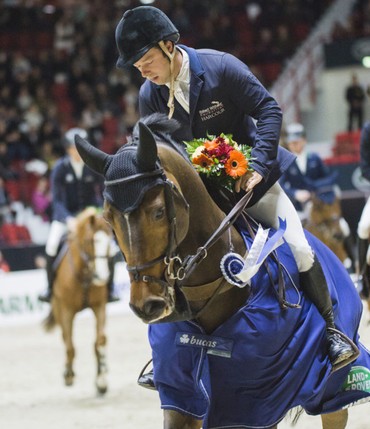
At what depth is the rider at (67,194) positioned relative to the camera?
9.16 metres

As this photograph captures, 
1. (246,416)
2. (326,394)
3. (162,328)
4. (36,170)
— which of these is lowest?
(36,170)

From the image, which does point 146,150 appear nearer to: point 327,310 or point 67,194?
point 327,310

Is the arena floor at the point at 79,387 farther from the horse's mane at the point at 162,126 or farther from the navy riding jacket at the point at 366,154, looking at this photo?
the horse's mane at the point at 162,126

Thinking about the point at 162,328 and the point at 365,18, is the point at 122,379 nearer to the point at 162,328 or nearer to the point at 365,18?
the point at 162,328

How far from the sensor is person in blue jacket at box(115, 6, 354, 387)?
12.7 ft

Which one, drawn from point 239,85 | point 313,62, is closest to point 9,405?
point 239,85

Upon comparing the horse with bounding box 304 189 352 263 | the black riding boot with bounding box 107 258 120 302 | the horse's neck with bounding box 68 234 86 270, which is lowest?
the horse with bounding box 304 189 352 263

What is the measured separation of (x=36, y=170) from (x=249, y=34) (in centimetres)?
688

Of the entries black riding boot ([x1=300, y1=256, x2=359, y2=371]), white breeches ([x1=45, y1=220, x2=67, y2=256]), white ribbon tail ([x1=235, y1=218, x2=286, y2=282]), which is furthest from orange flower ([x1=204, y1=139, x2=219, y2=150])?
white breeches ([x1=45, y1=220, x2=67, y2=256])

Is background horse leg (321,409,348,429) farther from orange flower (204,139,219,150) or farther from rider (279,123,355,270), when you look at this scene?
rider (279,123,355,270)

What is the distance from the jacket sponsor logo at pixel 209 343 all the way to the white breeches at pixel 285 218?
0.64 m

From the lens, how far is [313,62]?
20.4m

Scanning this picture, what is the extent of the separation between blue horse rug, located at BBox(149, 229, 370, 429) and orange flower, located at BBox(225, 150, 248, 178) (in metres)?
0.35

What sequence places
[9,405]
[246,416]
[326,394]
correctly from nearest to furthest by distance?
1. [246,416]
2. [326,394]
3. [9,405]
